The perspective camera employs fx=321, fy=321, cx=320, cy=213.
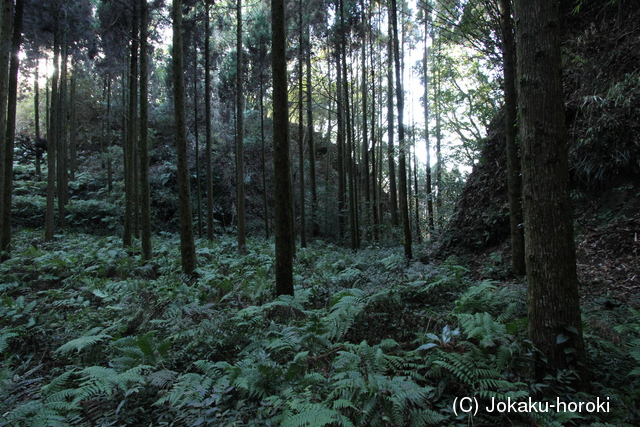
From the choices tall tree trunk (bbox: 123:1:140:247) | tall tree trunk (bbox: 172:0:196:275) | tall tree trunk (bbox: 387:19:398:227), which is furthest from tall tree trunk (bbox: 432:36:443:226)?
tall tree trunk (bbox: 123:1:140:247)

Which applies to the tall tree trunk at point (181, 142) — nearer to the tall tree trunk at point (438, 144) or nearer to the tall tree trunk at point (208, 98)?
the tall tree trunk at point (208, 98)

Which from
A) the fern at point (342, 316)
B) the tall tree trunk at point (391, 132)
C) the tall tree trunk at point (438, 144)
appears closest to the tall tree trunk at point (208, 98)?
the tall tree trunk at point (391, 132)

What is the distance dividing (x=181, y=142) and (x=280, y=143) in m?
3.59

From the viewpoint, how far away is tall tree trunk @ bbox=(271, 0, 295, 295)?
5.65 m

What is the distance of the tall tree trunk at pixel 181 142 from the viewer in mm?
7891

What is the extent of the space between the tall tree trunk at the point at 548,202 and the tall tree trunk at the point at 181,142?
724cm

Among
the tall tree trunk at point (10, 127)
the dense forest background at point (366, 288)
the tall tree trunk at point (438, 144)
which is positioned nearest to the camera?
the dense forest background at point (366, 288)

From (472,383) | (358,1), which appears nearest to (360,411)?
(472,383)

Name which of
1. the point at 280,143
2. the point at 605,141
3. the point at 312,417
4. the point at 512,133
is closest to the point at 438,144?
the point at 605,141

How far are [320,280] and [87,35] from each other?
16005 mm

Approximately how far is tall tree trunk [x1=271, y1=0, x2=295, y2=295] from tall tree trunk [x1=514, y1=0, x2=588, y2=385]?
12.2 feet

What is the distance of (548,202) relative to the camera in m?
2.74

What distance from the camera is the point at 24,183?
21.4m

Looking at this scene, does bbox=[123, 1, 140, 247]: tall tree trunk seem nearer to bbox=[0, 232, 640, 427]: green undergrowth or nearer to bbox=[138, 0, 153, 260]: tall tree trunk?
bbox=[138, 0, 153, 260]: tall tree trunk
